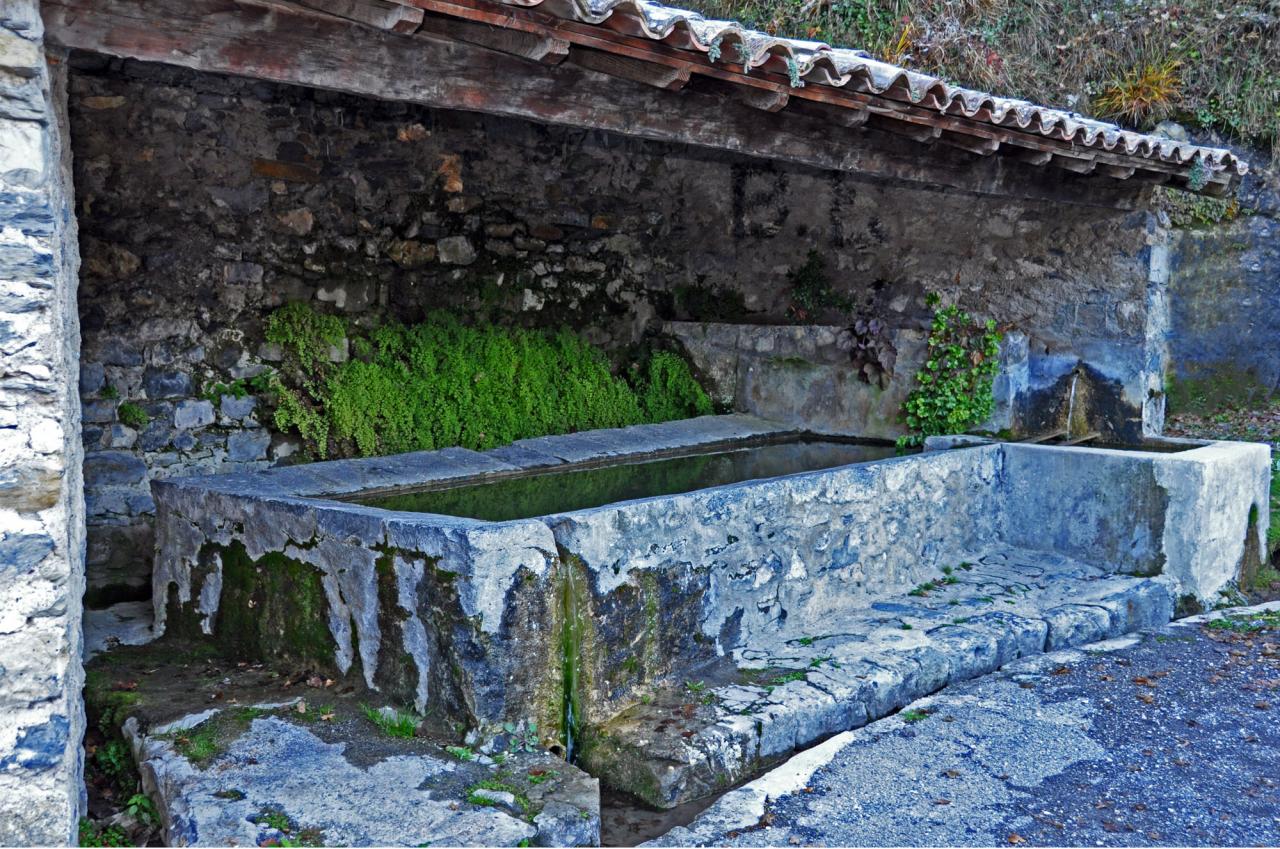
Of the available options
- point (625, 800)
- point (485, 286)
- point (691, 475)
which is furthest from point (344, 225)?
point (625, 800)

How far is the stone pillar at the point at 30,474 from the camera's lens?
6.93 feet

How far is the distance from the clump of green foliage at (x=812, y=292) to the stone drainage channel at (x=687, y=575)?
4.60 ft

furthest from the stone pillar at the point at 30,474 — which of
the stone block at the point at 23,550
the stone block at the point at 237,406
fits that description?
the stone block at the point at 237,406

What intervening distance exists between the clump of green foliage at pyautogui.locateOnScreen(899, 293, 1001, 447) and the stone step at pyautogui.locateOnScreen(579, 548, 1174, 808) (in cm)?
76

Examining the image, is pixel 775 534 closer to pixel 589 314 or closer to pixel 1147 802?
pixel 1147 802

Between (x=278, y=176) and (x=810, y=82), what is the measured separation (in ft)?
9.07

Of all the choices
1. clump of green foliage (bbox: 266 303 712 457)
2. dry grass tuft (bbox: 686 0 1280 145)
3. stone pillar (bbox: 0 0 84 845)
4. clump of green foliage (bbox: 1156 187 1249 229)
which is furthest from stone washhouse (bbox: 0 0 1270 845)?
clump of green foliage (bbox: 1156 187 1249 229)

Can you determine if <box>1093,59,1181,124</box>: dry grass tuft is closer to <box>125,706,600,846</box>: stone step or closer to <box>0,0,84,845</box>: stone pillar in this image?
<box>125,706,600,846</box>: stone step

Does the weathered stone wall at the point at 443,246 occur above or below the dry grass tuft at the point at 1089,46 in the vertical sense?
below

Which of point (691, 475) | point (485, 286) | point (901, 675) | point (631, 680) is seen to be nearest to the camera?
point (631, 680)

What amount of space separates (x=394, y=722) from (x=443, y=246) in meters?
3.08

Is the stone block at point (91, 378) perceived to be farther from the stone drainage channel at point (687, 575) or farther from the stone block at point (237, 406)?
the stone drainage channel at point (687, 575)

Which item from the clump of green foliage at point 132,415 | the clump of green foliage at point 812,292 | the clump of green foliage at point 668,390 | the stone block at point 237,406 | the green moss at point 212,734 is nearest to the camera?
the green moss at point 212,734

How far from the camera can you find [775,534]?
3814mm
